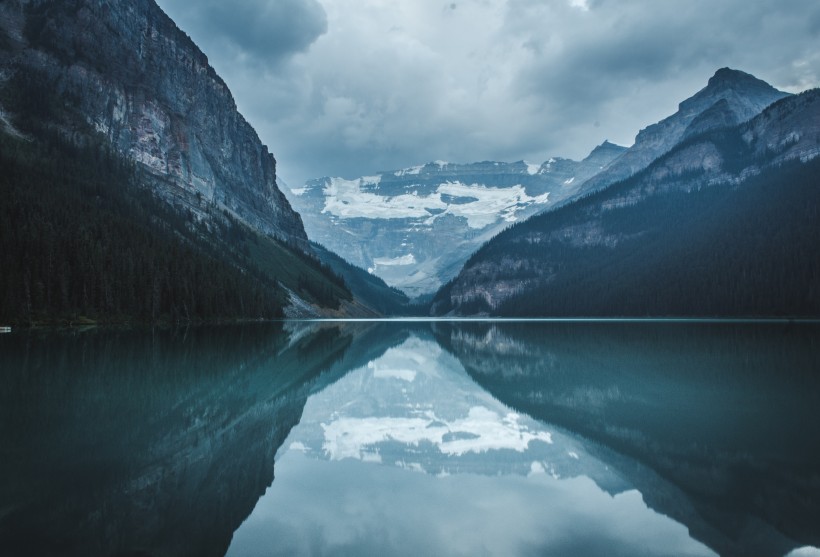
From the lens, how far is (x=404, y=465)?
54.1 feet

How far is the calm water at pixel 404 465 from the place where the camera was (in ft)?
34.2

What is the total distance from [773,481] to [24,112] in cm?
20242

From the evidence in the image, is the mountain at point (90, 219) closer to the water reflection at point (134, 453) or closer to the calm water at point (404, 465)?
the water reflection at point (134, 453)

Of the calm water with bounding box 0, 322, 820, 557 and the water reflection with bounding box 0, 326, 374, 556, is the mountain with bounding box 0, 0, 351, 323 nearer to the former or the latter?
the water reflection with bounding box 0, 326, 374, 556

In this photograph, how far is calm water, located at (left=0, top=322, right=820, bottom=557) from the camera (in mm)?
10430

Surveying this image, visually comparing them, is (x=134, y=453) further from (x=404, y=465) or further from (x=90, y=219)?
(x=90, y=219)

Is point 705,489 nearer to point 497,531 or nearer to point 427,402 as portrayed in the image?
point 497,531

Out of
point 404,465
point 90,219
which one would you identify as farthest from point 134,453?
point 90,219

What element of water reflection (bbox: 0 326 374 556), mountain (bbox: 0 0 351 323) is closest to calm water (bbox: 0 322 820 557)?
water reflection (bbox: 0 326 374 556)

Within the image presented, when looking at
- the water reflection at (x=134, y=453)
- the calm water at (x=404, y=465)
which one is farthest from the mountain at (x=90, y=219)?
the calm water at (x=404, y=465)

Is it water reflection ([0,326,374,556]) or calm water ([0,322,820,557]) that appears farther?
calm water ([0,322,820,557])

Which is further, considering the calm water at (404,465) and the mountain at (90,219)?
the mountain at (90,219)

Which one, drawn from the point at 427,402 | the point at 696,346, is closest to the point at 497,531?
the point at 427,402

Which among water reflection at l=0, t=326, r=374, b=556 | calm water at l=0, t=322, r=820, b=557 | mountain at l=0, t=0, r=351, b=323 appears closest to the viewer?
water reflection at l=0, t=326, r=374, b=556
